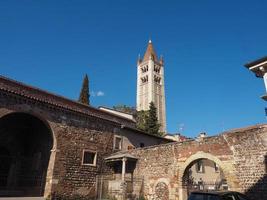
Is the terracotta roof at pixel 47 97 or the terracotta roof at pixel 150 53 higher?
the terracotta roof at pixel 150 53

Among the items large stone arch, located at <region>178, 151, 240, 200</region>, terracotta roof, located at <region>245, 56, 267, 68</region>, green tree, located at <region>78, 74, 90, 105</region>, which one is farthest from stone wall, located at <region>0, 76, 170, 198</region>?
green tree, located at <region>78, 74, 90, 105</region>

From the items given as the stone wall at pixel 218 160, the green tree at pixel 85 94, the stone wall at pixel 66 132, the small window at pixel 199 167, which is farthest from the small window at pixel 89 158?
the green tree at pixel 85 94

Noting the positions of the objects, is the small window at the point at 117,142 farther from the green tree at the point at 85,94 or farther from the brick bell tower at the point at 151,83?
the brick bell tower at the point at 151,83

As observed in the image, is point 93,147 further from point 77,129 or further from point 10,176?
point 10,176

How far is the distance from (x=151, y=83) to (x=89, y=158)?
5628cm

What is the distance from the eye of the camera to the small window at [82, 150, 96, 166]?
1806 centimetres

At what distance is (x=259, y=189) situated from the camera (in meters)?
11.8

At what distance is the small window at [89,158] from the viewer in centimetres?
1806

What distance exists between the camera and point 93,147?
18734 millimetres

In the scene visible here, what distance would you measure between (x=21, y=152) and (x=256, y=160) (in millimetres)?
16847

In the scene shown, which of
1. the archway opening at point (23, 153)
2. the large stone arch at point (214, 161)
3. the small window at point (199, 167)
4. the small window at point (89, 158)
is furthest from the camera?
the small window at point (199, 167)

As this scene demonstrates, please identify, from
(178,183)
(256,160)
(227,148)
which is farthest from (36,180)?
(256,160)

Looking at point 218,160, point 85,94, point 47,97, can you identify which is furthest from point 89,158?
point 85,94

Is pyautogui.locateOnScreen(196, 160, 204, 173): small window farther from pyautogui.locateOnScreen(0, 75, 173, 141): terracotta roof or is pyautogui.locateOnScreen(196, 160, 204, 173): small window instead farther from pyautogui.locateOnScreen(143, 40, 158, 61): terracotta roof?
pyautogui.locateOnScreen(143, 40, 158, 61): terracotta roof
